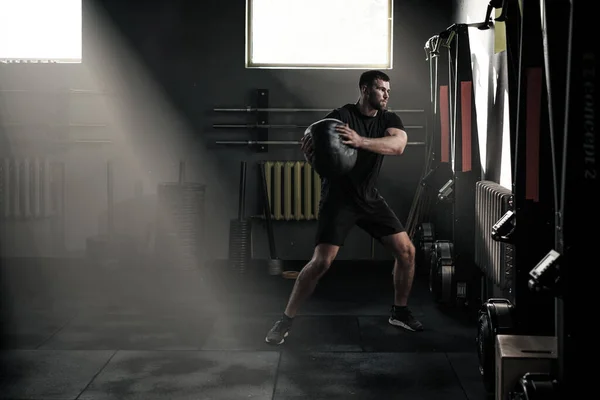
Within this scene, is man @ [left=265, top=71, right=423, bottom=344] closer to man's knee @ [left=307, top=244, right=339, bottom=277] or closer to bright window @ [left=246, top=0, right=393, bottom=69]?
man's knee @ [left=307, top=244, right=339, bottom=277]

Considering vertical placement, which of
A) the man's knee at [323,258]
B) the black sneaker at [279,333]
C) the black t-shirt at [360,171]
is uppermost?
the black t-shirt at [360,171]

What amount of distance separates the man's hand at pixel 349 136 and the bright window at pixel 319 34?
9.12ft

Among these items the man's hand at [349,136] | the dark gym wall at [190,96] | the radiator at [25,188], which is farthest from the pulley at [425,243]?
the radiator at [25,188]

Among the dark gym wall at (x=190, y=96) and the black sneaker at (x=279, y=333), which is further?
the dark gym wall at (x=190, y=96)

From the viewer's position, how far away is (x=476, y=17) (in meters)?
5.71

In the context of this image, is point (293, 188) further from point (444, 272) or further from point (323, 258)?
point (323, 258)

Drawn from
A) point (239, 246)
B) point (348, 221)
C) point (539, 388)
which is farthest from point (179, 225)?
point (539, 388)

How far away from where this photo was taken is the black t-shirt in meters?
4.59

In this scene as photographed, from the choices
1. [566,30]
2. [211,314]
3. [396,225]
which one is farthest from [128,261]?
[566,30]

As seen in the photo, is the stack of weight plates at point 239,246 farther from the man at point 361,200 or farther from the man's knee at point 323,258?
the man's knee at point 323,258

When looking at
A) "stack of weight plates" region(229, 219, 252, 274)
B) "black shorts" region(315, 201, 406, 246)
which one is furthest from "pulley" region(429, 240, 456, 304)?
"stack of weight plates" region(229, 219, 252, 274)

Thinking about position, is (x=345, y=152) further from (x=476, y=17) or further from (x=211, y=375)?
(x=476, y=17)

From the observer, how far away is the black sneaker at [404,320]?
4.85 meters

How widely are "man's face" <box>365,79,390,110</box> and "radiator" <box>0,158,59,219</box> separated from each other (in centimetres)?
351
